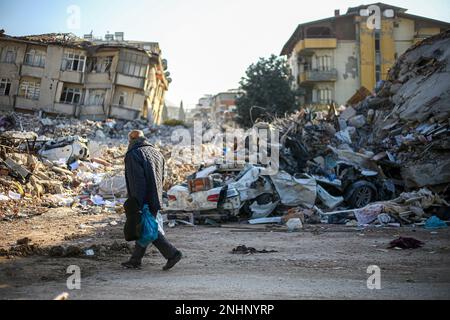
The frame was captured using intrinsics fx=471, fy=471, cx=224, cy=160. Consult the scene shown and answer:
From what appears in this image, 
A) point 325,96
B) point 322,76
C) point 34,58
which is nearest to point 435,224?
point 34,58

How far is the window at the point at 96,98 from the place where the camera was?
47.3m

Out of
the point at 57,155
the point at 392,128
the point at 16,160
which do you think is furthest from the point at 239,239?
the point at 57,155

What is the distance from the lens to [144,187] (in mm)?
5898

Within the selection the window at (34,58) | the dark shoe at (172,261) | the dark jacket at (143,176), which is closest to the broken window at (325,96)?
the window at (34,58)

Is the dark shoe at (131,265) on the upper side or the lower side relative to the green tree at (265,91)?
lower

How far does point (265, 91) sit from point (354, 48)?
17391 millimetres

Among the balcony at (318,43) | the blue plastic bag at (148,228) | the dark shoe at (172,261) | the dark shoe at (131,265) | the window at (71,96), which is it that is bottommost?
the dark shoe at (131,265)

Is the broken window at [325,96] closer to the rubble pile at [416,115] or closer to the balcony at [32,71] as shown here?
the balcony at [32,71]

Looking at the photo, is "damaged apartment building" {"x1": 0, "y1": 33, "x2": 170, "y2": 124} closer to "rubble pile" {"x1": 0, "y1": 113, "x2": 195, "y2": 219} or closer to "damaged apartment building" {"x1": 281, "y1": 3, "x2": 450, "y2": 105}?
"damaged apartment building" {"x1": 281, "y1": 3, "x2": 450, "y2": 105}

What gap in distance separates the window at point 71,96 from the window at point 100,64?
8.44 ft

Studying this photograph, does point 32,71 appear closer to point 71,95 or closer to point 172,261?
point 71,95

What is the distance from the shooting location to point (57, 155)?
63.7ft
